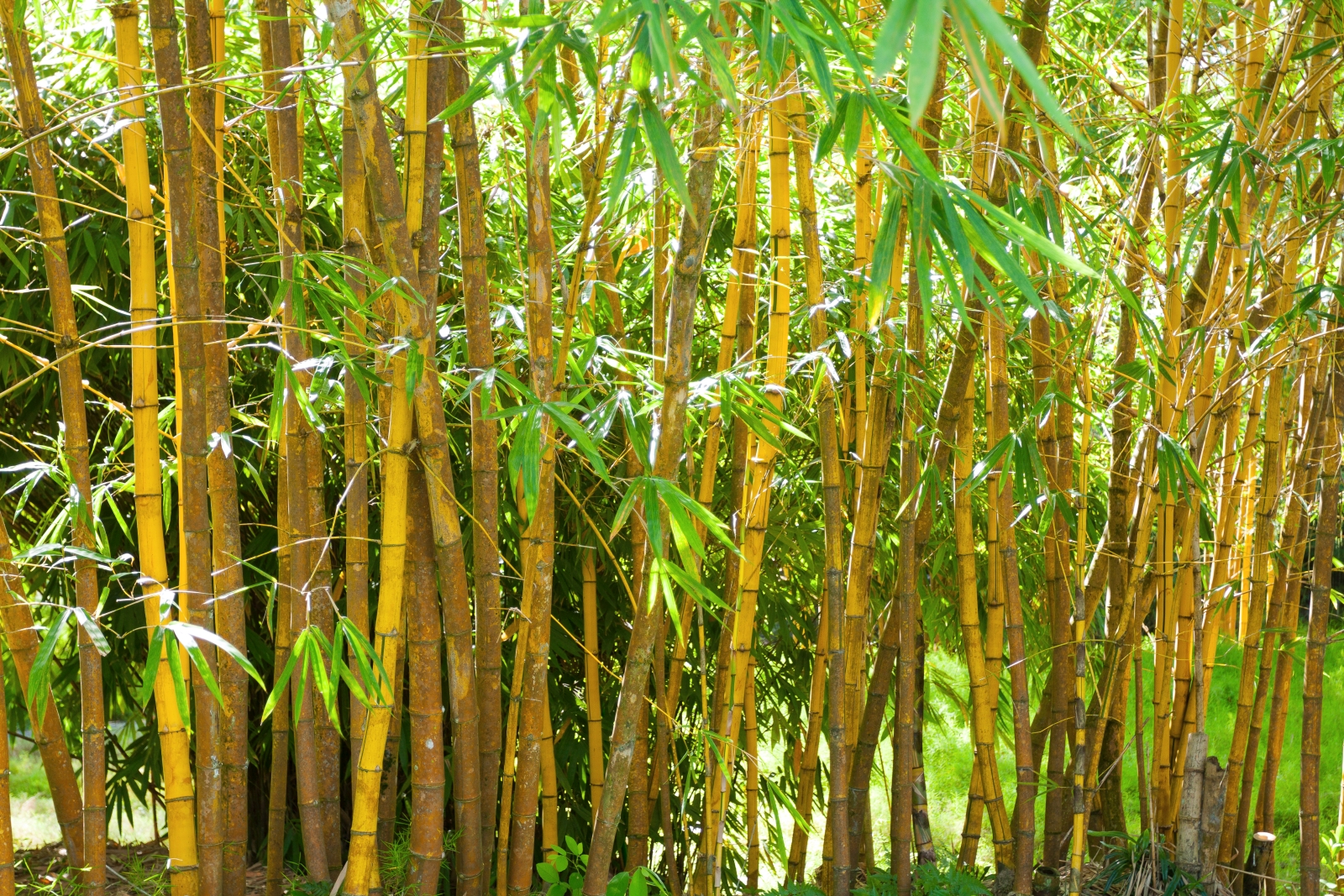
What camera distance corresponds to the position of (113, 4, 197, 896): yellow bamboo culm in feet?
4.68

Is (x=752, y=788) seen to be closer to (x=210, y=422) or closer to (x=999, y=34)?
(x=210, y=422)

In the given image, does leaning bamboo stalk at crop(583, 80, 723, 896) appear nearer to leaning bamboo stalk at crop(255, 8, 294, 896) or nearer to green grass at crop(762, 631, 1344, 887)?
leaning bamboo stalk at crop(255, 8, 294, 896)

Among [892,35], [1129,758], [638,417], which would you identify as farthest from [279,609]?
[1129,758]

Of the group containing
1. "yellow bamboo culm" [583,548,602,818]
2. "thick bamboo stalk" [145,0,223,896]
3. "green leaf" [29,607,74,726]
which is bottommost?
"yellow bamboo culm" [583,548,602,818]

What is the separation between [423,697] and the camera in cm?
152

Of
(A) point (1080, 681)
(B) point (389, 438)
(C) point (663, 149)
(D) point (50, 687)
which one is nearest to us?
(C) point (663, 149)

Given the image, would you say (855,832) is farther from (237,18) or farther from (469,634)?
(237,18)

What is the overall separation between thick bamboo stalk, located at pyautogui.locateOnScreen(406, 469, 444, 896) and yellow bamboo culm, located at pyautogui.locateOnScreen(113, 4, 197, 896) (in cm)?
31

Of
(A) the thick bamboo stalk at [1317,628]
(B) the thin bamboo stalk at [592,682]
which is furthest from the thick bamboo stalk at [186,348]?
(A) the thick bamboo stalk at [1317,628]

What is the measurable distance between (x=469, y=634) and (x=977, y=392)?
1.56 m

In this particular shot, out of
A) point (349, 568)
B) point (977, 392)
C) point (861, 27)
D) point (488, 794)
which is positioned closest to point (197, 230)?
point (349, 568)

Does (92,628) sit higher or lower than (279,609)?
higher

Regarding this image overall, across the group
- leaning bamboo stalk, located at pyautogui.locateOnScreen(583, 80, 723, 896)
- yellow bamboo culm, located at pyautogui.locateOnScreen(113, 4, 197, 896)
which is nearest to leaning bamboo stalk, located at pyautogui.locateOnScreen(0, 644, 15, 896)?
yellow bamboo culm, located at pyautogui.locateOnScreen(113, 4, 197, 896)

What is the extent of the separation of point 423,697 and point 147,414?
544mm
